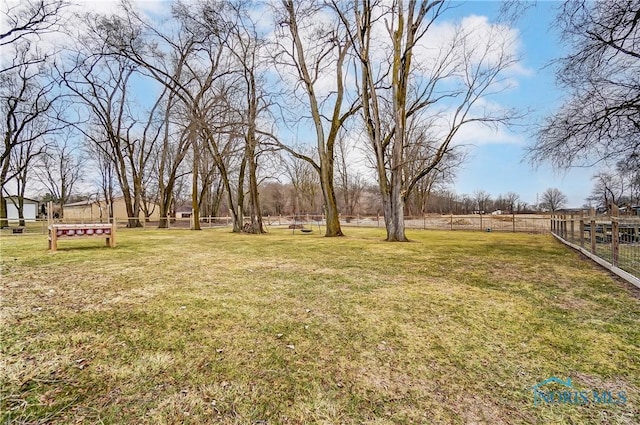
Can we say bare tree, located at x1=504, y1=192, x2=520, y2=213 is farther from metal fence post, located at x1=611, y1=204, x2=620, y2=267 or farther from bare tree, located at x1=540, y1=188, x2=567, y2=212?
metal fence post, located at x1=611, y1=204, x2=620, y2=267

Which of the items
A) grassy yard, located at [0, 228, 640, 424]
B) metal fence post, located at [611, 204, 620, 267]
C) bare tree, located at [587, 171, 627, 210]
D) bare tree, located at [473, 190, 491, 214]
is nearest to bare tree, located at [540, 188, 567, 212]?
bare tree, located at [473, 190, 491, 214]

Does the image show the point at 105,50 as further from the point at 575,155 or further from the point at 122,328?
the point at 575,155

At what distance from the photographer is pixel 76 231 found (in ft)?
24.0

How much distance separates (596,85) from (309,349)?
10.5 meters

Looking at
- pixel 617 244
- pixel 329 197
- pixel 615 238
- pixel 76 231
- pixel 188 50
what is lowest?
pixel 617 244

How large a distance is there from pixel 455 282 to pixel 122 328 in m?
4.17

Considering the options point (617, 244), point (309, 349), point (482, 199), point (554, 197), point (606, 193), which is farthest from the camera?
point (482, 199)

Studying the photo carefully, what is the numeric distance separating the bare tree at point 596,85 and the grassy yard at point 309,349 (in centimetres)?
585

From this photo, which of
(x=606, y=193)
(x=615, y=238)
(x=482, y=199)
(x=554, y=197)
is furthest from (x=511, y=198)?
(x=615, y=238)

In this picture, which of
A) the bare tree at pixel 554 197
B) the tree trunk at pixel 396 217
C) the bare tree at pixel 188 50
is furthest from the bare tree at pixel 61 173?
the bare tree at pixel 554 197

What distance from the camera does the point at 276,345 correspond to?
8.22ft

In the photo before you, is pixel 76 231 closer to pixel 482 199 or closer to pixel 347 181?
pixel 347 181

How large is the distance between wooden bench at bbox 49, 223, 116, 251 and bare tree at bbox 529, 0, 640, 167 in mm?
12030

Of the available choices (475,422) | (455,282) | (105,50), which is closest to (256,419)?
(475,422)
